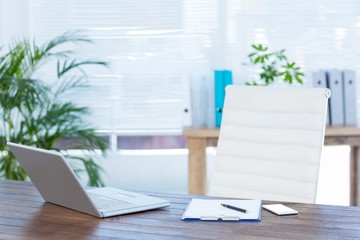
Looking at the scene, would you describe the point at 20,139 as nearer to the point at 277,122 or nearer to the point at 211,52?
the point at 211,52

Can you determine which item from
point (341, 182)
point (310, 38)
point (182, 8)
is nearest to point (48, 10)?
point (182, 8)

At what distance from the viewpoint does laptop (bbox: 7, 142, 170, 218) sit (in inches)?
84.1

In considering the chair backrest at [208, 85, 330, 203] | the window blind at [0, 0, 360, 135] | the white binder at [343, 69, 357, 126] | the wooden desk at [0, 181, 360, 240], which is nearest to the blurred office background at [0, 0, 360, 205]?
the window blind at [0, 0, 360, 135]

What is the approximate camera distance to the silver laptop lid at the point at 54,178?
2.12 m

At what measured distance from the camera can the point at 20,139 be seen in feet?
13.6

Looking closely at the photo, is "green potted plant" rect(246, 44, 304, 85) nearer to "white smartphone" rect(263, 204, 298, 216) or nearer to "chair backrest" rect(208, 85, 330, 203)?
"chair backrest" rect(208, 85, 330, 203)

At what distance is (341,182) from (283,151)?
2.06 metres

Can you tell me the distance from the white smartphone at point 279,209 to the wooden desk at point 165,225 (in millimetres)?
20

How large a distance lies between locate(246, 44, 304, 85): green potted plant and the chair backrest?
132cm

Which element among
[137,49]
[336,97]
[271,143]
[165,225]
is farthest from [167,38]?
[165,225]

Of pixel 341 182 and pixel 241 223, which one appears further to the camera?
pixel 341 182

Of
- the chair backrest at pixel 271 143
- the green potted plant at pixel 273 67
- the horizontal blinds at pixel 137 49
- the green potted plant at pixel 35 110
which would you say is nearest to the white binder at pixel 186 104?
the horizontal blinds at pixel 137 49

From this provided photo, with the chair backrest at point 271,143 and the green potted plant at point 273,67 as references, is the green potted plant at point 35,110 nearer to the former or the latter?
the green potted plant at point 273,67

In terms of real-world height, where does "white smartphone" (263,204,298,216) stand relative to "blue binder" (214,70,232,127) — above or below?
below
